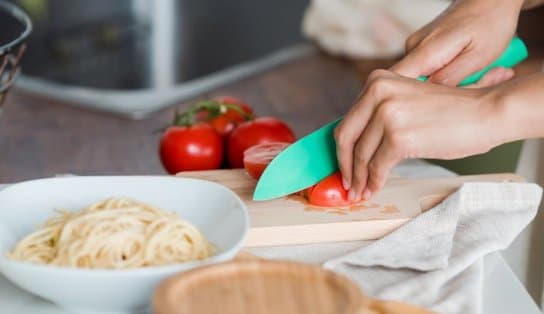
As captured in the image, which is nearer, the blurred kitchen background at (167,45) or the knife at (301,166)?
the knife at (301,166)

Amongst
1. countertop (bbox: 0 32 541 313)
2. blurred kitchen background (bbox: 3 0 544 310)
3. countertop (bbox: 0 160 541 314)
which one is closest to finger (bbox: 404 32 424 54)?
countertop (bbox: 0 160 541 314)

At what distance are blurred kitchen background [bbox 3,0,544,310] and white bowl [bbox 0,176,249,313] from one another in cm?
172

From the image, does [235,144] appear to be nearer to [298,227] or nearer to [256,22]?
[298,227]

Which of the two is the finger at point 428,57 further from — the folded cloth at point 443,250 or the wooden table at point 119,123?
the wooden table at point 119,123

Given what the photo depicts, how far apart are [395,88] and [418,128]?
0.05 m

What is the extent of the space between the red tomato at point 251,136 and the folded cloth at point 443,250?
399 mm

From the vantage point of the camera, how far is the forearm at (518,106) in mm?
1015

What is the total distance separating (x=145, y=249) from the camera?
87 cm

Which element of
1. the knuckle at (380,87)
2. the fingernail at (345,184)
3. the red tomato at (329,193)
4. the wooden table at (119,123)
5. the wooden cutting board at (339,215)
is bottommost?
the wooden table at (119,123)

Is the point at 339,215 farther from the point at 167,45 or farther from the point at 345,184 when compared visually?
the point at 167,45

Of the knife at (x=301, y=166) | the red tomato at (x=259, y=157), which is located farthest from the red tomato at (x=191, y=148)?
the knife at (x=301, y=166)

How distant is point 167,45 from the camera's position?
312 cm

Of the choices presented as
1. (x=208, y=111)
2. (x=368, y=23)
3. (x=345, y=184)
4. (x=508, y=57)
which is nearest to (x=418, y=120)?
(x=345, y=184)

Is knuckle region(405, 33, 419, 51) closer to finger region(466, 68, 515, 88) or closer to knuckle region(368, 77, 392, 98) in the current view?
finger region(466, 68, 515, 88)
